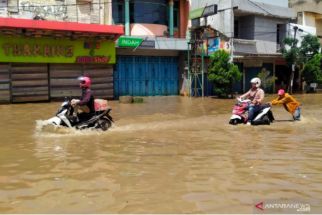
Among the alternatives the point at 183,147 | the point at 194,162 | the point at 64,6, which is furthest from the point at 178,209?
the point at 64,6

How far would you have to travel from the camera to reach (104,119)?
10.5 meters

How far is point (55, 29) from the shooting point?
20203mm

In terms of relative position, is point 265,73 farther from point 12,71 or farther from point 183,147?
point 183,147

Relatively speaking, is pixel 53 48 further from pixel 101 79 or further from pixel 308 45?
pixel 308 45

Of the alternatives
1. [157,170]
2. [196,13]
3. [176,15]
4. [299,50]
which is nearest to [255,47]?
[299,50]

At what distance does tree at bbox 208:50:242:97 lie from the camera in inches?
990

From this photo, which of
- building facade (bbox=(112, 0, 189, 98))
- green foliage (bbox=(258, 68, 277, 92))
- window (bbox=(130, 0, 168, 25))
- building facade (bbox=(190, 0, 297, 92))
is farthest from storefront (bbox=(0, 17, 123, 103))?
green foliage (bbox=(258, 68, 277, 92))

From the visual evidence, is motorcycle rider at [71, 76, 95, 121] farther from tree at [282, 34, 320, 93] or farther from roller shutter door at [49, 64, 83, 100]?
tree at [282, 34, 320, 93]

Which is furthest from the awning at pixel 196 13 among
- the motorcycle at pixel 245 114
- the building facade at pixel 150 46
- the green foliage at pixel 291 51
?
the motorcycle at pixel 245 114

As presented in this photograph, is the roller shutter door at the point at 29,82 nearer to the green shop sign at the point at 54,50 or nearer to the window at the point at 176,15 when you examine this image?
the green shop sign at the point at 54,50

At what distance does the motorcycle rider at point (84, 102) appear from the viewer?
981 cm

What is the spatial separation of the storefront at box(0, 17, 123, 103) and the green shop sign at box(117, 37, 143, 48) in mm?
489

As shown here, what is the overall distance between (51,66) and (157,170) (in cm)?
1677

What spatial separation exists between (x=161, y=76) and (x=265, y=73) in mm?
6656
